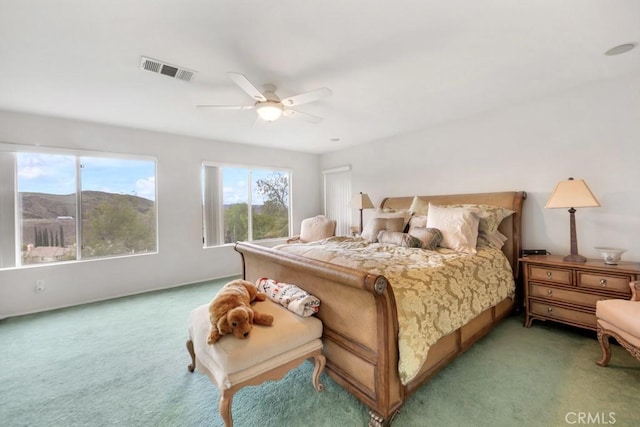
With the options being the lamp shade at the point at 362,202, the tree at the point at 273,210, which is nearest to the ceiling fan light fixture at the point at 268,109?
the lamp shade at the point at 362,202

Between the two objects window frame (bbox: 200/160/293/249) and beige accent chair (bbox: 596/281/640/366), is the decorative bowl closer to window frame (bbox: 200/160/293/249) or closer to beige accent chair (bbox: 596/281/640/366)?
beige accent chair (bbox: 596/281/640/366)

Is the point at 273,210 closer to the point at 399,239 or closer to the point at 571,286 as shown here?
the point at 399,239

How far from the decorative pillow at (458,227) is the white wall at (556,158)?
0.82m

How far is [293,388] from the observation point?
184cm

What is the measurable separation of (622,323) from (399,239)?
5.64 feet

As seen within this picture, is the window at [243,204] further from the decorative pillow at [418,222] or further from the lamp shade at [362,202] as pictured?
the decorative pillow at [418,222]

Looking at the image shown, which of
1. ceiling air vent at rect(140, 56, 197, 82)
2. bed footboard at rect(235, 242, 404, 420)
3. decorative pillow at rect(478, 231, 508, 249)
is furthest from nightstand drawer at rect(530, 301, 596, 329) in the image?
ceiling air vent at rect(140, 56, 197, 82)

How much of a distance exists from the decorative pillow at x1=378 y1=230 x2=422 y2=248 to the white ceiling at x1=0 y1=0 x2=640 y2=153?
154 cm

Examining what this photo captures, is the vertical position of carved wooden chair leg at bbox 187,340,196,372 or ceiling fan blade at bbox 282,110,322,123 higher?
ceiling fan blade at bbox 282,110,322,123

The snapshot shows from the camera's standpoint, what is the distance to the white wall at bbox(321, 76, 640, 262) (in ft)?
8.29

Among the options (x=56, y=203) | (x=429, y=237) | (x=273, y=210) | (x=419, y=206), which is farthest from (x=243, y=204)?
(x=429, y=237)

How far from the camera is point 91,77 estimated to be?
2.38 m

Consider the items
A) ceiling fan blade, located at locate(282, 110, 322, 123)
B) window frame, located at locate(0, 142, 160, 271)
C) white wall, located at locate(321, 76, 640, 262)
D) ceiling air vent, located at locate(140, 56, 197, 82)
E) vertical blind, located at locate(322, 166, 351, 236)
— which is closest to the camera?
ceiling air vent, located at locate(140, 56, 197, 82)

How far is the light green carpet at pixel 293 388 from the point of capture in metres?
1.58
